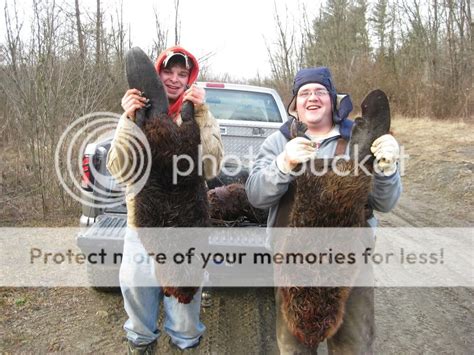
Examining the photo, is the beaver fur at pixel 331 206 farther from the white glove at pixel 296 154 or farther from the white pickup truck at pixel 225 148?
the white pickup truck at pixel 225 148

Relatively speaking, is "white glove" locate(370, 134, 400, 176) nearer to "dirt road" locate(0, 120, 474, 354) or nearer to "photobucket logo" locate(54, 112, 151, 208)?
"photobucket logo" locate(54, 112, 151, 208)

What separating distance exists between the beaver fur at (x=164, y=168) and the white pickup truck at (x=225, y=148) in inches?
50.1

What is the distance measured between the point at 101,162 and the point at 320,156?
2.45 meters

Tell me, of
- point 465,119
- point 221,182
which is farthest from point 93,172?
point 465,119

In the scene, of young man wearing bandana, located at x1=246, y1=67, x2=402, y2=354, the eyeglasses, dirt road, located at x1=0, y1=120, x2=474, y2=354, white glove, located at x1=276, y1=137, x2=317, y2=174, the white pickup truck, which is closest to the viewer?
white glove, located at x1=276, y1=137, x2=317, y2=174

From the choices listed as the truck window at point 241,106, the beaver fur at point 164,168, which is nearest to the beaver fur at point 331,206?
the beaver fur at point 164,168

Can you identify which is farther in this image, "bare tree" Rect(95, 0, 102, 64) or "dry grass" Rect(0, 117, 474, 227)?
"bare tree" Rect(95, 0, 102, 64)

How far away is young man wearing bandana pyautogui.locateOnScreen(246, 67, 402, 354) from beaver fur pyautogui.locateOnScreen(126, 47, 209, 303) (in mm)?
333

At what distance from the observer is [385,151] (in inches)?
72.9

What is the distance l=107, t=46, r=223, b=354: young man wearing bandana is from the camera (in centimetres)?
214

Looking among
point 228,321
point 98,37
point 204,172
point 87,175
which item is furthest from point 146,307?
point 98,37

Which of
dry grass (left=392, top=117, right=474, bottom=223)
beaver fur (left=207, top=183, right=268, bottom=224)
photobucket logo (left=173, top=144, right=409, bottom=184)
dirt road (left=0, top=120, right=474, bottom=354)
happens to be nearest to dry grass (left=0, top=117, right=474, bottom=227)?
dry grass (left=392, top=117, right=474, bottom=223)

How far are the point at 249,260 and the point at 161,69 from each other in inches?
69.4

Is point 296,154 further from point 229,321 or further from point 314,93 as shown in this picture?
point 229,321
